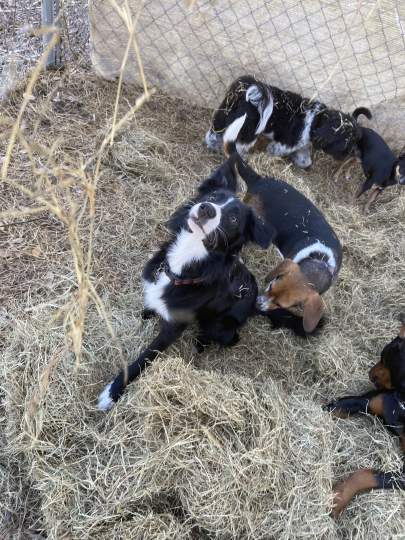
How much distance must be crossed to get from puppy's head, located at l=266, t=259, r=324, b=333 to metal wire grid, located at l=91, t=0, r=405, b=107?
233 centimetres

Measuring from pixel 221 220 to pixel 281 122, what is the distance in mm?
2750

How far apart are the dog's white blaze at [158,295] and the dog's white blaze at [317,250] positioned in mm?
1252

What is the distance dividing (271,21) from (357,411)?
3.76 m

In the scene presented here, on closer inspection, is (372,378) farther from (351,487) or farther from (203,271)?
(203,271)

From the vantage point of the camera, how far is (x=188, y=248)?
9.21 feet

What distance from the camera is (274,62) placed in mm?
4926

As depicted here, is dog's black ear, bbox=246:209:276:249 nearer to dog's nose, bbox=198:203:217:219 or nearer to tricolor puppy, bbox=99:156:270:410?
tricolor puppy, bbox=99:156:270:410

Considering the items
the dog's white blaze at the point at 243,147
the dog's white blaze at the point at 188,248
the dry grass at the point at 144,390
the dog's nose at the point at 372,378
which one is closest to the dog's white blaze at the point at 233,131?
the dog's white blaze at the point at 243,147

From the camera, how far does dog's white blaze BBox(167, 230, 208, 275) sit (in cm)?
266

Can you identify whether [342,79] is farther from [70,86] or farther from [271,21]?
[70,86]

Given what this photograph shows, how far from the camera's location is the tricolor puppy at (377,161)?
4871mm

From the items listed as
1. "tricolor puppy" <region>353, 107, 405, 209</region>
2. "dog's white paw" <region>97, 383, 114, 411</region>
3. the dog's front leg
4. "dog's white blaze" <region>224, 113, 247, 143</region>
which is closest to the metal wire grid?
"tricolor puppy" <region>353, 107, 405, 209</region>

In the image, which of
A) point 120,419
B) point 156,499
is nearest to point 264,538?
point 156,499

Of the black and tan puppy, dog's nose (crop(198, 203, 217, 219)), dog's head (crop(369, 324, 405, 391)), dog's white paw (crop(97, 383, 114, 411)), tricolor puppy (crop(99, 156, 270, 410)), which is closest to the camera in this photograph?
dog's nose (crop(198, 203, 217, 219))
